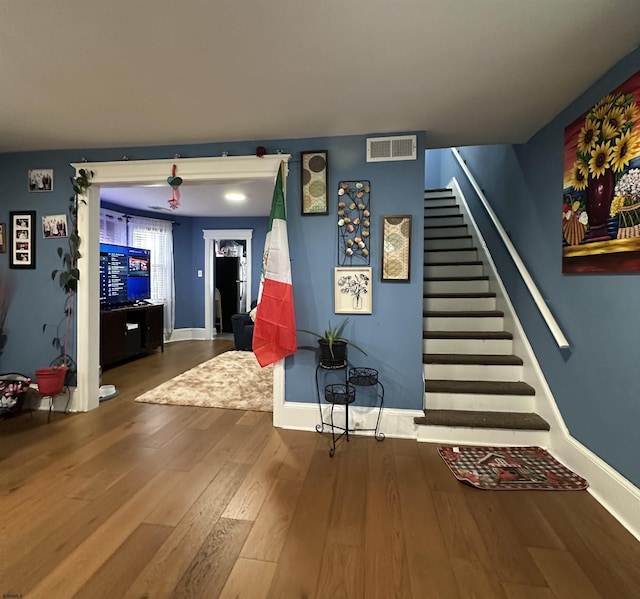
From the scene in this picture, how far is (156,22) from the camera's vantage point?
1.44 m

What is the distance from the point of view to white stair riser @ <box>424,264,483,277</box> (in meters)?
3.60

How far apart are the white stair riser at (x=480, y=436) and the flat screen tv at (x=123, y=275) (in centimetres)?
433

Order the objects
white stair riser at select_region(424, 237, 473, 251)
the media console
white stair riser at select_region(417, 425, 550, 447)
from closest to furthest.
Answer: white stair riser at select_region(417, 425, 550, 447) < white stair riser at select_region(424, 237, 473, 251) < the media console

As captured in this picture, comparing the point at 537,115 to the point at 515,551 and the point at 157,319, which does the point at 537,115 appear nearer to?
the point at 515,551

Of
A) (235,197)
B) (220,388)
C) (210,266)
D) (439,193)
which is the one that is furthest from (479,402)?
(210,266)

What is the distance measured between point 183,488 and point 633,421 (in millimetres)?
2353

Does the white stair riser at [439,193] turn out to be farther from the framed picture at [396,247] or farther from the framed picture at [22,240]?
the framed picture at [22,240]

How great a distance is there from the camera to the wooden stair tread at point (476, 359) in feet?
8.91

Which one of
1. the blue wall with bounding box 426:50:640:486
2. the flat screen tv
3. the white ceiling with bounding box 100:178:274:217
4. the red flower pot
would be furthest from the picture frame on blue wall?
the blue wall with bounding box 426:50:640:486

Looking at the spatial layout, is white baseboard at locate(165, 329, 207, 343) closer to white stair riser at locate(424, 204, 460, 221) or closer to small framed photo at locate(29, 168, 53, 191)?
small framed photo at locate(29, 168, 53, 191)

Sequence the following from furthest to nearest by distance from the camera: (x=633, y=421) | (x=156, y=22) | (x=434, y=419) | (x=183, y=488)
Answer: (x=434, y=419) < (x=183, y=488) < (x=633, y=421) < (x=156, y=22)

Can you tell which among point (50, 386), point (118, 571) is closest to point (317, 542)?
point (118, 571)

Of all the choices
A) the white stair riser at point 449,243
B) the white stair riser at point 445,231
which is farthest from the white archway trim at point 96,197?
the white stair riser at point 445,231

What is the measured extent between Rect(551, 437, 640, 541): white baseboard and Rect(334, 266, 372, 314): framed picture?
60.8 inches
